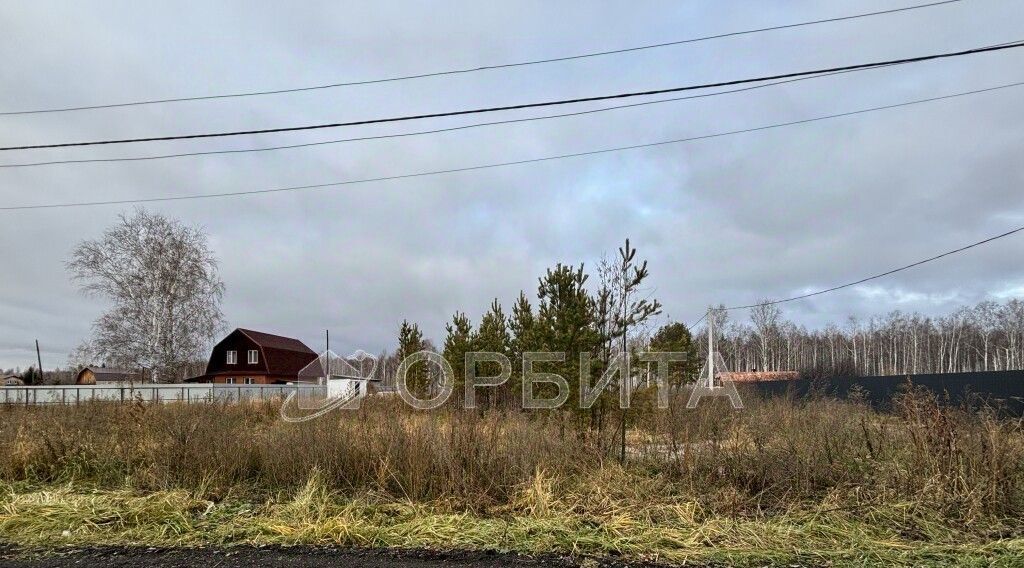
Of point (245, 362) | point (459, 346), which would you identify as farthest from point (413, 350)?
point (245, 362)

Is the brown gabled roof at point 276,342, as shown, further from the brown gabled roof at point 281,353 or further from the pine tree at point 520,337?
the pine tree at point 520,337

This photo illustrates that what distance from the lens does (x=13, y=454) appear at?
7906 millimetres

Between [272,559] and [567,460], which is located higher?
[567,460]

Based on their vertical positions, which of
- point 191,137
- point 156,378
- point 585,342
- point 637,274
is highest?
point 191,137

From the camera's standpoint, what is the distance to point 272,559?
476 centimetres

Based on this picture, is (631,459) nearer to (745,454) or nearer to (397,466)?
(745,454)

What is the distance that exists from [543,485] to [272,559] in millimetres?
2830

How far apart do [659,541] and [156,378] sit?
35521mm

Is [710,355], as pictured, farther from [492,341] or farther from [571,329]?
[571,329]

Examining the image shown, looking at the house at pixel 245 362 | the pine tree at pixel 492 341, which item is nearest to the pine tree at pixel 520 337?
the pine tree at pixel 492 341

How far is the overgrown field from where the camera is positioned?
5.31 m

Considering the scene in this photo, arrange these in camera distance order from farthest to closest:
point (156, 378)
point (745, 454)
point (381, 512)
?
point (156, 378) → point (745, 454) → point (381, 512)

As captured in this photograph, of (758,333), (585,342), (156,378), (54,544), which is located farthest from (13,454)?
(758,333)

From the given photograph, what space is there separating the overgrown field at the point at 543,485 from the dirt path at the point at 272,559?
0.26 m
